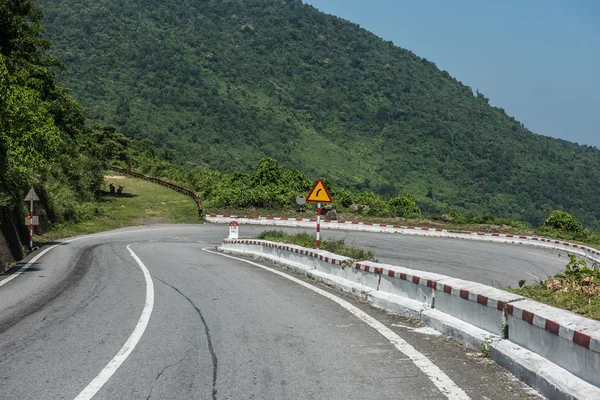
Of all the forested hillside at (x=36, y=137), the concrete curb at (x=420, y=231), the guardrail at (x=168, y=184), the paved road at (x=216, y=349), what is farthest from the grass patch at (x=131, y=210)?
the paved road at (x=216, y=349)

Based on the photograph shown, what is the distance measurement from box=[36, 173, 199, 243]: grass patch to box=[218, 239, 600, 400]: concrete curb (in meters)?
30.7

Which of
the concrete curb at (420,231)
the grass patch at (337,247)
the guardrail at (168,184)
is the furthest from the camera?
the guardrail at (168,184)

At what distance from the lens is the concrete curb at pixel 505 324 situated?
16.7 feet

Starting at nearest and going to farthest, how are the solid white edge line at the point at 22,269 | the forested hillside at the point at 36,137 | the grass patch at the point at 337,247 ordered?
the solid white edge line at the point at 22,269 → the grass patch at the point at 337,247 → the forested hillside at the point at 36,137

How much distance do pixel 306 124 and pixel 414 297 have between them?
19021 centimetres

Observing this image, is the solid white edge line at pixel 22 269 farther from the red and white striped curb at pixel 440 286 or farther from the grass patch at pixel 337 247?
the red and white striped curb at pixel 440 286

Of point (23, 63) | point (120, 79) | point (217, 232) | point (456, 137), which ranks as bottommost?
point (217, 232)

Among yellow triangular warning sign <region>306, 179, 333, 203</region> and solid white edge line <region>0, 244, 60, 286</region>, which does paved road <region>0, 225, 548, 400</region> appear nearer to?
solid white edge line <region>0, 244, 60, 286</region>

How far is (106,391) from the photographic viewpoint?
18.2 ft

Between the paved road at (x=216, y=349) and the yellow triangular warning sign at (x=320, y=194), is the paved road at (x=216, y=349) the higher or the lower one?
the lower one

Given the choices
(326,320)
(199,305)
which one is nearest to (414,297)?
(326,320)

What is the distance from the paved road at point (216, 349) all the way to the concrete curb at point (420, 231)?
25.1 m

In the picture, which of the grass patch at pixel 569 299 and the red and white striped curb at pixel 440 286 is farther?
the red and white striped curb at pixel 440 286

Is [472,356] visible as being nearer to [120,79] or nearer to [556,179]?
[556,179]
